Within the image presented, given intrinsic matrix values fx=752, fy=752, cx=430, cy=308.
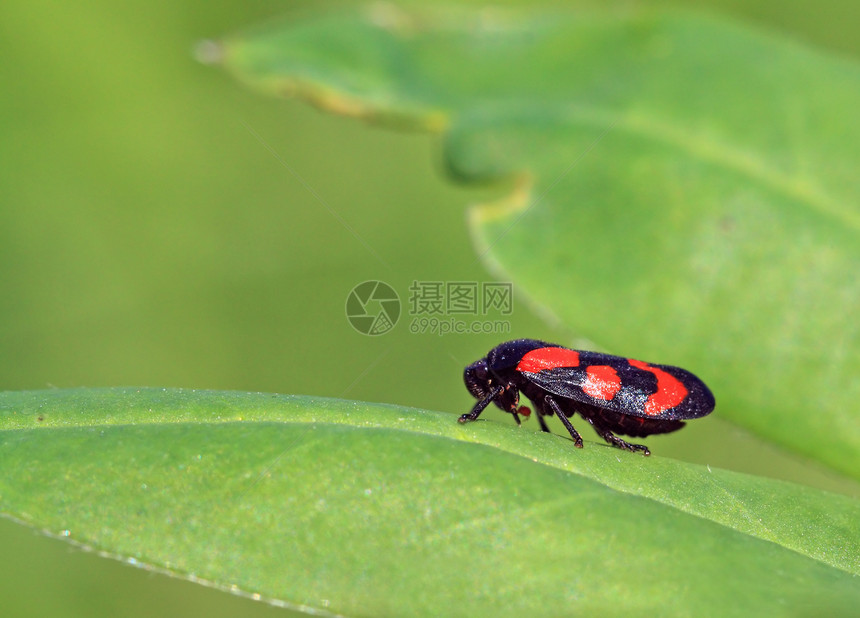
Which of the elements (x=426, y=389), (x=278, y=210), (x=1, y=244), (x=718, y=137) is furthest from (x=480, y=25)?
(x=1, y=244)

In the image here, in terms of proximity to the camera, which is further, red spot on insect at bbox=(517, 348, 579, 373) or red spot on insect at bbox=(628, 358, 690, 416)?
red spot on insect at bbox=(517, 348, 579, 373)

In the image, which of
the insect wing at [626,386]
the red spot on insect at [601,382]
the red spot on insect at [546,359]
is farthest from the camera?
the red spot on insect at [546,359]

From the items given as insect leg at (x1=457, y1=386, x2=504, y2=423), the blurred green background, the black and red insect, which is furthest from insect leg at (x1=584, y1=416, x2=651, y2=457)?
the blurred green background

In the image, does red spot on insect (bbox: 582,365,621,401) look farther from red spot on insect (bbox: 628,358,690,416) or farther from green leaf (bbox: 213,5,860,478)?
green leaf (bbox: 213,5,860,478)

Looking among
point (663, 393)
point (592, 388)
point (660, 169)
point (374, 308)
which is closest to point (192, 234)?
point (374, 308)

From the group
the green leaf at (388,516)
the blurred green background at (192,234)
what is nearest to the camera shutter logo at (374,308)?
the blurred green background at (192,234)

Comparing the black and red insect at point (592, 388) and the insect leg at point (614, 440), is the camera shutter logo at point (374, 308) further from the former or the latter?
the insect leg at point (614, 440)
